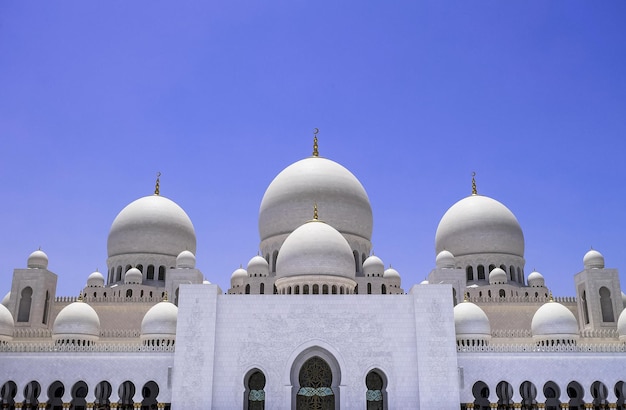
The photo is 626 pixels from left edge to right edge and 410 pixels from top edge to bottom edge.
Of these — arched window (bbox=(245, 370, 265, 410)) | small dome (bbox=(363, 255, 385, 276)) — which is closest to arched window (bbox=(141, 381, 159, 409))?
arched window (bbox=(245, 370, 265, 410))

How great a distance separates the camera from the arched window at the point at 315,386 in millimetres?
18594

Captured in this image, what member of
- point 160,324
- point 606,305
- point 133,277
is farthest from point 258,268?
point 606,305

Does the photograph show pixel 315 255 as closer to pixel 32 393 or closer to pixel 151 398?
pixel 151 398

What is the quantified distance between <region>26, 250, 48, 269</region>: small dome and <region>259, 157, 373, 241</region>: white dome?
9.09 metres

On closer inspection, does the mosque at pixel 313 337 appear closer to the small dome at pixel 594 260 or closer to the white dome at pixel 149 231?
the small dome at pixel 594 260

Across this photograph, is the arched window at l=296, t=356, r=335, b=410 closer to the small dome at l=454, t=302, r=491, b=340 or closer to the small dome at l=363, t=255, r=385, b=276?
the small dome at l=454, t=302, r=491, b=340

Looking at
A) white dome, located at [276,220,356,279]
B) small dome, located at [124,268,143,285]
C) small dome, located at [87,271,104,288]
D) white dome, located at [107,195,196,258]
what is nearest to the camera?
white dome, located at [276,220,356,279]

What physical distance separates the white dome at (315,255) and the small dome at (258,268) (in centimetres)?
287

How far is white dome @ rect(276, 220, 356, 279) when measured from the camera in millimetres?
20625

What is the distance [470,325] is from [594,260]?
804cm

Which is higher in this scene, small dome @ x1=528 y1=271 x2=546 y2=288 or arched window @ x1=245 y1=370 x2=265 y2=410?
small dome @ x1=528 y1=271 x2=546 y2=288

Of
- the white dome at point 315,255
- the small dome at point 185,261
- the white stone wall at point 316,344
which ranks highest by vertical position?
the small dome at point 185,261

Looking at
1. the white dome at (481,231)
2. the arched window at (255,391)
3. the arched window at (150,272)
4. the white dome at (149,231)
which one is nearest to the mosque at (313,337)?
the arched window at (255,391)

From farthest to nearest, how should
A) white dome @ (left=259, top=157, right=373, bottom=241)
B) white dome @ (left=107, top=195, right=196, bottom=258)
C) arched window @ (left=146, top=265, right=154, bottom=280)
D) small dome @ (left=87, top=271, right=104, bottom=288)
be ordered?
white dome @ (left=107, top=195, right=196, bottom=258) < arched window @ (left=146, top=265, right=154, bottom=280) < small dome @ (left=87, top=271, right=104, bottom=288) < white dome @ (left=259, top=157, right=373, bottom=241)
